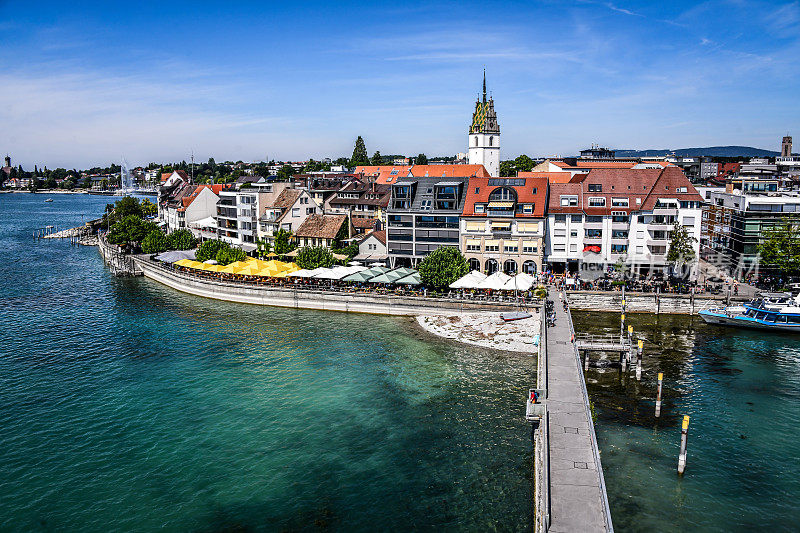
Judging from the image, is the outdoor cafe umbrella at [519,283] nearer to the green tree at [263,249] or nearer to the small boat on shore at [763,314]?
the small boat on shore at [763,314]

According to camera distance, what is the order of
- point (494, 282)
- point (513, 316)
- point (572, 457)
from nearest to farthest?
point (572, 457) → point (513, 316) → point (494, 282)

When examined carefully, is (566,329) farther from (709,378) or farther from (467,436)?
(467,436)

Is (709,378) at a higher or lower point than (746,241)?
lower

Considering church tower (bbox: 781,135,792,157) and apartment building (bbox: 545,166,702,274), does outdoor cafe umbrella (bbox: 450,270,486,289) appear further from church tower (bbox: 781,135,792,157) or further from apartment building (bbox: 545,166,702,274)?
church tower (bbox: 781,135,792,157)

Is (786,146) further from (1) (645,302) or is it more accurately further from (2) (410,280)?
(2) (410,280)

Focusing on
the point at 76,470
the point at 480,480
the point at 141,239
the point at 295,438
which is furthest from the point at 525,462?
the point at 141,239

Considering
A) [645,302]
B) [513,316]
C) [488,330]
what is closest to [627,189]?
[645,302]
